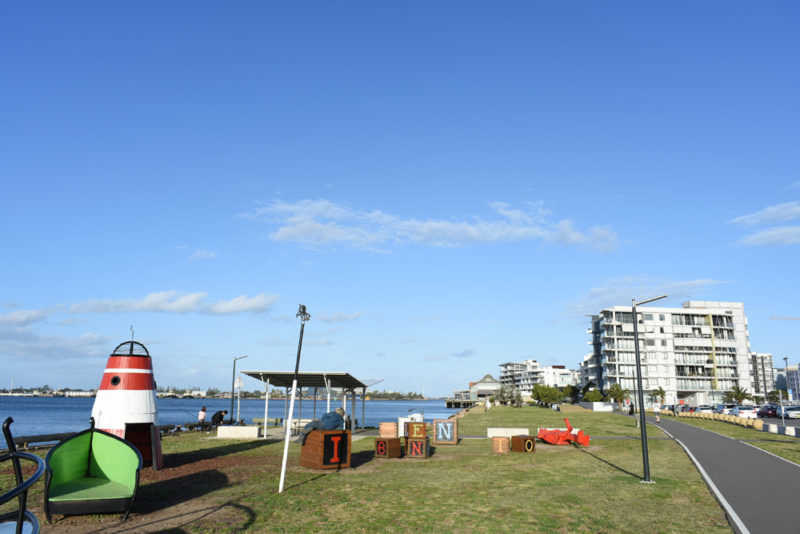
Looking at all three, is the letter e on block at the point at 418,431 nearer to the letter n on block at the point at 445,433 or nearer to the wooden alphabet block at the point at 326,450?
the wooden alphabet block at the point at 326,450

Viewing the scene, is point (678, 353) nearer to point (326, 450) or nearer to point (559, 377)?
point (559, 377)

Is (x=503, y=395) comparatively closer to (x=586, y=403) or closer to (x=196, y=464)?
(x=586, y=403)

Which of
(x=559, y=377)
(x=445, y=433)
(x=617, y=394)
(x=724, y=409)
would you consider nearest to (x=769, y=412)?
(x=724, y=409)

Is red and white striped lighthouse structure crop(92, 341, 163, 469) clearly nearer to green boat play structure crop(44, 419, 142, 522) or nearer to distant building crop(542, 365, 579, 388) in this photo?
green boat play structure crop(44, 419, 142, 522)

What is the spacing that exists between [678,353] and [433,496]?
113131mm

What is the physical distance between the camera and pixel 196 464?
19500mm

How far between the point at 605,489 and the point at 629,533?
497cm

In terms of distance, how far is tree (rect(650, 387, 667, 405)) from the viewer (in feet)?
328

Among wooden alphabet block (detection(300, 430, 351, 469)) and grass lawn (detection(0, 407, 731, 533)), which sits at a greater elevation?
wooden alphabet block (detection(300, 430, 351, 469))

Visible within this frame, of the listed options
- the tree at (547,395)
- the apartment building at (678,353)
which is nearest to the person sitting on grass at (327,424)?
the tree at (547,395)

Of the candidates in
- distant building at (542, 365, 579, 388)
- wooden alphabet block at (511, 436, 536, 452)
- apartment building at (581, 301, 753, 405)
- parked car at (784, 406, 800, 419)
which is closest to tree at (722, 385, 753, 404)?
apartment building at (581, 301, 753, 405)

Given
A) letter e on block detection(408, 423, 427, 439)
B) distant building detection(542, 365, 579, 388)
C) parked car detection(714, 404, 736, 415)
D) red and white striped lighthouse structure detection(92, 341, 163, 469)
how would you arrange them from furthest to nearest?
distant building detection(542, 365, 579, 388)
parked car detection(714, 404, 736, 415)
letter e on block detection(408, 423, 427, 439)
red and white striped lighthouse structure detection(92, 341, 163, 469)

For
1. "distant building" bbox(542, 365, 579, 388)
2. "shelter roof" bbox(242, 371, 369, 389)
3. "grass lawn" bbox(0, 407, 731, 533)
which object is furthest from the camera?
"distant building" bbox(542, 365, 579, 388)

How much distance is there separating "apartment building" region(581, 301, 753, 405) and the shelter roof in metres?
85.8
